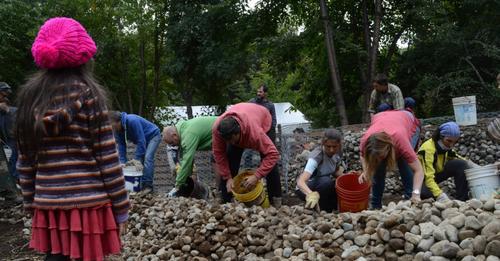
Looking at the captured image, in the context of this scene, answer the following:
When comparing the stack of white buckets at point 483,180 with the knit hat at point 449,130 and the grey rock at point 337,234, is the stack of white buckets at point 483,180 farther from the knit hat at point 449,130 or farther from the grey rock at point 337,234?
the grey rock at point 337,234

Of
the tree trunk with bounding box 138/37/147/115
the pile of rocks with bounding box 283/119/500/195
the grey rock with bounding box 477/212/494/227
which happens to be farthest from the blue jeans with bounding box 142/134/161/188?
the tree trunk with bounding box 138/37/147/115

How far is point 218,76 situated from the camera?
13.3 m

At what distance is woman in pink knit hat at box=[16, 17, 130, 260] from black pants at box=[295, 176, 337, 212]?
2563 millimetres

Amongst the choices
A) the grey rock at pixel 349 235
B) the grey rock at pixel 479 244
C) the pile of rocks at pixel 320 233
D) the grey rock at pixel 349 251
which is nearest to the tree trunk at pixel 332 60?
the pile of rocks at pixel 320 233

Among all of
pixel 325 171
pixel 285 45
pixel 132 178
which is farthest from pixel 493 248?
pixel 285 45

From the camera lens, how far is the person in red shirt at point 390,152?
4027mm

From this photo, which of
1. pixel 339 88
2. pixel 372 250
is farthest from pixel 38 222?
pixel 339 88

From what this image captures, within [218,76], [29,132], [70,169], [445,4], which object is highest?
[445,4]

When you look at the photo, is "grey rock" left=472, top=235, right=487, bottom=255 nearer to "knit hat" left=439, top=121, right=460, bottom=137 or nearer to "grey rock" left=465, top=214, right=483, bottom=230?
"grey rock" left=465, top=214, right=483, bottom=230

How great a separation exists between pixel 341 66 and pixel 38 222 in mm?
10928

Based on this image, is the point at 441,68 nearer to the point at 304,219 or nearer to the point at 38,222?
the point at 304,219

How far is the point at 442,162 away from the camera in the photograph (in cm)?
488

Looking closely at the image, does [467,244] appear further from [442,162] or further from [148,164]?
[148,164]

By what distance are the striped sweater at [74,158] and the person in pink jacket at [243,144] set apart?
6.76ft
